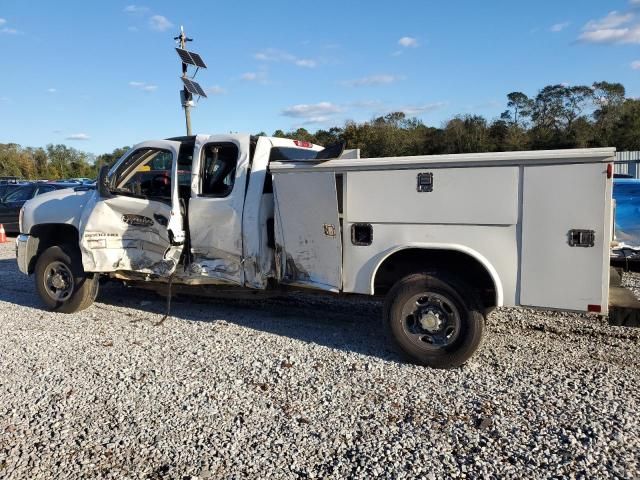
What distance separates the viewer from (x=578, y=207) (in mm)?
4230

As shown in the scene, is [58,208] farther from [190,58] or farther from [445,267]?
[190,58]

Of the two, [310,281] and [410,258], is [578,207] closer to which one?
[410,258]

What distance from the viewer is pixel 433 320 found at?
487cm

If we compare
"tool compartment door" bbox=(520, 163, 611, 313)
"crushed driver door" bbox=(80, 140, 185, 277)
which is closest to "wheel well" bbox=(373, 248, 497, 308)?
"tool compartment door" bbox=(520, 163, 611, 313)

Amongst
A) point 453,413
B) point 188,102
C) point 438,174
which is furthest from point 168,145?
point 188,102

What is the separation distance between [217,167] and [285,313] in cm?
206

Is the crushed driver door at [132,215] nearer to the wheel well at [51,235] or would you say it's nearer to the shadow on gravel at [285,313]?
the wheel well at [51,235]

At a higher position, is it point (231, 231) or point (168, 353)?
point (231, 231)

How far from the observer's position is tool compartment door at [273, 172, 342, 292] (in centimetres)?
516

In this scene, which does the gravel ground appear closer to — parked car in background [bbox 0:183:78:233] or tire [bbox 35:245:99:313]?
tire [bbox 35:245:99:313]

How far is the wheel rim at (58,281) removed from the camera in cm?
702

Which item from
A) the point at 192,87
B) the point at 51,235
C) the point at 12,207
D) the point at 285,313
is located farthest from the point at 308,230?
the point at 12,207

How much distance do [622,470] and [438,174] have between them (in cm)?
253

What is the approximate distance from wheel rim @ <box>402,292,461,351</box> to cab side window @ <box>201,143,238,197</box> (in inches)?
98.0
